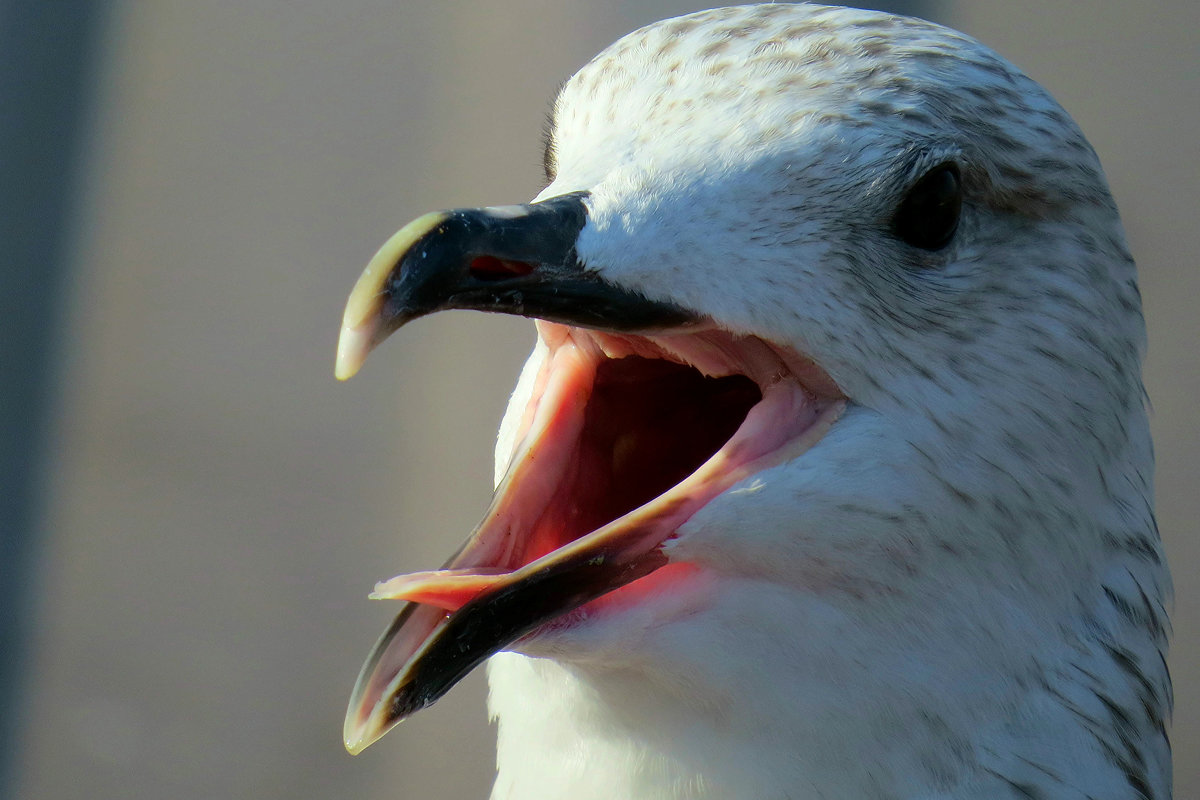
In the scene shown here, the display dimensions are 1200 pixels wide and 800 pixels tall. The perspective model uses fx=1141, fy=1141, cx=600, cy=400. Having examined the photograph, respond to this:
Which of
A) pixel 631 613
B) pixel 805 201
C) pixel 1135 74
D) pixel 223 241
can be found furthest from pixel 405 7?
pixel 631 613

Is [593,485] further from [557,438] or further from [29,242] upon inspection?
[29,242]

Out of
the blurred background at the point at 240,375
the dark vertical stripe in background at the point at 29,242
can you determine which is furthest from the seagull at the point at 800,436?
the dark vertical stripe in background at the point at 29,242

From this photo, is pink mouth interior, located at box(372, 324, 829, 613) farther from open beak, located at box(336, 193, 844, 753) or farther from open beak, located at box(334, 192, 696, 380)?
open beak, located at box(334, 192, 696, 380)

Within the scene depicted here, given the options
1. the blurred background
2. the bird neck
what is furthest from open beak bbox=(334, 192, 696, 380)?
the blurred background

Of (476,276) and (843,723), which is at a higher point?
(476,276)

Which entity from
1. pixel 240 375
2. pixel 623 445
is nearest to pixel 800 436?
pixel 623 445

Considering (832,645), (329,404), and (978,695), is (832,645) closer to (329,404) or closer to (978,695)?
(978,695)
